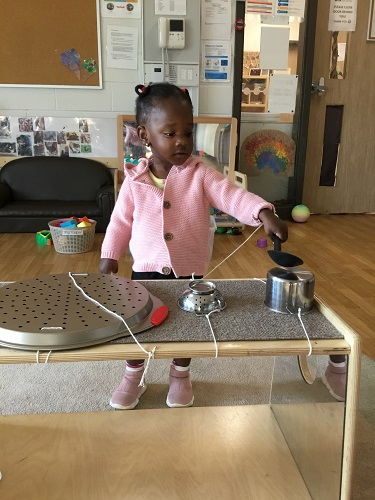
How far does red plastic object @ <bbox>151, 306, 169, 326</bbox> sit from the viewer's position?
752 millimetres

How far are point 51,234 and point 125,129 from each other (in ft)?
2.99

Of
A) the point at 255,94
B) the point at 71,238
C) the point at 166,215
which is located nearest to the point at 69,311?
the point at 166,215

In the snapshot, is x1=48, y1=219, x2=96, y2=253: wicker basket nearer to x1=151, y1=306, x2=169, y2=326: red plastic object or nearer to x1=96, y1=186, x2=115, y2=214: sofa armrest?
x1=96, y1=186, x2=115, y2=214: sofa armrest

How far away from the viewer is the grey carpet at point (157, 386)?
1269 mm

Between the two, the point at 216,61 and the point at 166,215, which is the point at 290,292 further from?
the point at 216,61

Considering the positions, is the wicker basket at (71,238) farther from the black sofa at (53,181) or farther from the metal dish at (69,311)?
the metal dish at (69,311)

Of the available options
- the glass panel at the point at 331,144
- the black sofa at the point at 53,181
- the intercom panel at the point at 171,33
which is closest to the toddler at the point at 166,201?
the black sofa at the point at 53,181

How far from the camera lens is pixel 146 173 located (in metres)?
1.33

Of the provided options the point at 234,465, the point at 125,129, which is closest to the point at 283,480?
the point at 234,465

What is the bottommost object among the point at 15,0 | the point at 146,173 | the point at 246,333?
the point at 246,333

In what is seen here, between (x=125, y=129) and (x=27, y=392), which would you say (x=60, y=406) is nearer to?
(x=27, y=392)

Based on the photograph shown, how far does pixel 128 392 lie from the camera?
1.38 m

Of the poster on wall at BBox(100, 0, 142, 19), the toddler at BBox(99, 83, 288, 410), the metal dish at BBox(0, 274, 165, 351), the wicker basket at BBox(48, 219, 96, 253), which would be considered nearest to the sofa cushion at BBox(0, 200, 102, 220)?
the wicker basket at BBox(48, 219, 96, 253)

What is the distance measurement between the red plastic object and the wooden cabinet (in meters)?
3.15
